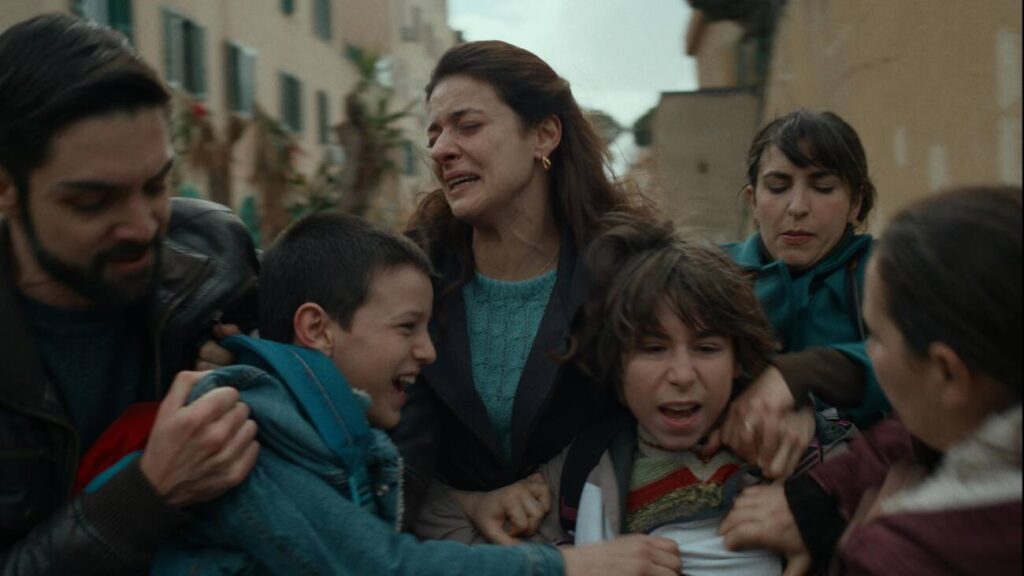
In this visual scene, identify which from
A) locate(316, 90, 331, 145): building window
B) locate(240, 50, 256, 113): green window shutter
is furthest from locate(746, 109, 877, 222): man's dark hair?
locate(316, 90, 331, 145): building window

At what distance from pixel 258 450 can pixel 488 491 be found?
2.39 feet

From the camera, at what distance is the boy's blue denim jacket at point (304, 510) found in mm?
1913

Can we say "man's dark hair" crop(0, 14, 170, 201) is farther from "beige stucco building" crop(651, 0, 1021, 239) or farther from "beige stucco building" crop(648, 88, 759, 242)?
"beige stucco building" crop(648, 88, 759, 242)

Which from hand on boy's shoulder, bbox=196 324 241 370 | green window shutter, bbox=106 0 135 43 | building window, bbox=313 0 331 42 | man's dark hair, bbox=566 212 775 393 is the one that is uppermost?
building window, bbox=313 0 331 42

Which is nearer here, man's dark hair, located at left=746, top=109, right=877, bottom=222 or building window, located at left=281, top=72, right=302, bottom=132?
man's dark hair, located at left=746, top=109, right=877, bottom=222

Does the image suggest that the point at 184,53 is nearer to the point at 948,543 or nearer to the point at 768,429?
the point at 768,429

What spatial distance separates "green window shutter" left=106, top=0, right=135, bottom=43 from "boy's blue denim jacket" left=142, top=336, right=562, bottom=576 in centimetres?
1166

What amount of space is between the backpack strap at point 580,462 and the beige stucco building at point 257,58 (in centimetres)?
636

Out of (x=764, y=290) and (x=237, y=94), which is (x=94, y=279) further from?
(x=237, y=94)

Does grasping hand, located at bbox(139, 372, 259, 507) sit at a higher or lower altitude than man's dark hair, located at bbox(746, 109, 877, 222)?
lower

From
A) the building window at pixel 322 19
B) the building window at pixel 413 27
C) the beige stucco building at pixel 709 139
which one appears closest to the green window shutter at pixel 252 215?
the beige stucco building at pixel 709 139

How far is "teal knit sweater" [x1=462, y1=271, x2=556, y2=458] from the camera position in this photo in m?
2.55

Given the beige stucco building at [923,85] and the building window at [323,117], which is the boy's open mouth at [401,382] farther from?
the building window at [323,117]

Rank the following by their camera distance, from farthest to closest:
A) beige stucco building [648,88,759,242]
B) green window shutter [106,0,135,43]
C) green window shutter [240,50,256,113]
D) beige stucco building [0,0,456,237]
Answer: green window shutter [240,50,256,113] < beige stucco building [0,0,456,237] < green window shutter [106,0,135,43] < beige stucco building [648,88,759,242]
